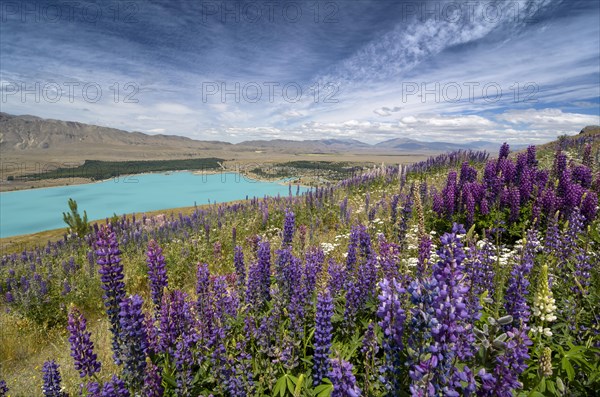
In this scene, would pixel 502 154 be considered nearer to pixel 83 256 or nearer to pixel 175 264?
pixel 175 264

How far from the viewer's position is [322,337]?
10.5 ft

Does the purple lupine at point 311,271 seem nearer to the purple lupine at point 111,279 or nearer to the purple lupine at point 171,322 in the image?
the purple lupine at point 171,322

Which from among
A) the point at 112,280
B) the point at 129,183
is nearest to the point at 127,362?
the point at 112,280

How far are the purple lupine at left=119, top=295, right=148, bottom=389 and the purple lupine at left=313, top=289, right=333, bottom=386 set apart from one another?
1.88m

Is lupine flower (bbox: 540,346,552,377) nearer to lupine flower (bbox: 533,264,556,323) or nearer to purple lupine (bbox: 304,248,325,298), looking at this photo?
lupine flower (bbox: 533,264,556,323)

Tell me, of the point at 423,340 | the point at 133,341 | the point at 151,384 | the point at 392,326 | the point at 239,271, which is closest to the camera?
the point at 423,340

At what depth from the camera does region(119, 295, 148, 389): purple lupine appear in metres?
3.03

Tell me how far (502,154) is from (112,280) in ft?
44.7

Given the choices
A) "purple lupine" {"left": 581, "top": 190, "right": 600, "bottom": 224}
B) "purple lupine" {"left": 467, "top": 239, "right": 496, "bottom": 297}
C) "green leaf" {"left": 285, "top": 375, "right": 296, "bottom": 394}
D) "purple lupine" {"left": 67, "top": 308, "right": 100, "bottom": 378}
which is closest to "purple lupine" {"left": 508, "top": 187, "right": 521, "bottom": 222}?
"purple lupine" {"left": 581, "top": 190, "right": 600, "bottom": 224}

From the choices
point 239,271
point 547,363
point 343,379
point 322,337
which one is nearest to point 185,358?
point 322,337

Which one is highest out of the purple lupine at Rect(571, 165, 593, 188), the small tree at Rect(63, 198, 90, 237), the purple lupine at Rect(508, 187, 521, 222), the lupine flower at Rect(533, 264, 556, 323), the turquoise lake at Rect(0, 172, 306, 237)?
the purple lupine at Rect(571, 165, 593, 188)

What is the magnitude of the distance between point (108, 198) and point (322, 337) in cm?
13761

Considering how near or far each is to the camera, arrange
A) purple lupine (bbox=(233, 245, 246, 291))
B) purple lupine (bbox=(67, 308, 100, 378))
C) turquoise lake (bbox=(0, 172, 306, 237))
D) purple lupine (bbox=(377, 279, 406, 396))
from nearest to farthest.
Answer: purple lupine (bbox=(377, 279, 406, 396)) → purple lupine (bbox=(67, 308, 100, 378)) → purple lupine (bbox=(233, 245, 246, 291)) → turquoise lake (bbox=(0, 172, 306, 237))

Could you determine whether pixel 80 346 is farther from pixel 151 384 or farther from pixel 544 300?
pixel 544 300
